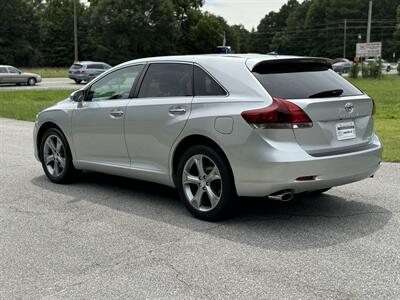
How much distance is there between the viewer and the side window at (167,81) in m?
5.88

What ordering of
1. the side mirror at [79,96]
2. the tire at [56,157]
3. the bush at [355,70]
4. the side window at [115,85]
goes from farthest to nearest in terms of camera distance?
the bush at [355,70], the tire at [56,157], the side mirror at [79,96], the side window at [115,85]

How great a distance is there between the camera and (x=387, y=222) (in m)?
5.50

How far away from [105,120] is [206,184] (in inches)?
68.0

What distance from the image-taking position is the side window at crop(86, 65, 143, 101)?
A: 650 cm

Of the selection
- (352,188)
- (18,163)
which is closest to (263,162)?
(352,188)

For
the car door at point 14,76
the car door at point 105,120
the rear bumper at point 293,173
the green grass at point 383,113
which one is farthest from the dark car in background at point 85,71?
the rear bumper at point 293,173

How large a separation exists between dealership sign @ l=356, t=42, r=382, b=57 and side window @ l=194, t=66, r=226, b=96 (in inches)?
1641

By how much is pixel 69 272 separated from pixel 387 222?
311cm

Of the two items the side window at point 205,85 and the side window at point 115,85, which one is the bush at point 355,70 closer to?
the side window at point 115,85

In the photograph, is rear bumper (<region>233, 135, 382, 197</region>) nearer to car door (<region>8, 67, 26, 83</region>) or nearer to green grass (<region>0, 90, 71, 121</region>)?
green grass (<region>0, 90, 71, 121</region>)

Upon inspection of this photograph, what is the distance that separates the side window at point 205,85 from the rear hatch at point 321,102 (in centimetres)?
40

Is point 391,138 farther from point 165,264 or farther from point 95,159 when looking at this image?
point 165,264

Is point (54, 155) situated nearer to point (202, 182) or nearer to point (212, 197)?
point (202, 182)

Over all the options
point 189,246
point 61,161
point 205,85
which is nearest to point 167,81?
point 205,85
